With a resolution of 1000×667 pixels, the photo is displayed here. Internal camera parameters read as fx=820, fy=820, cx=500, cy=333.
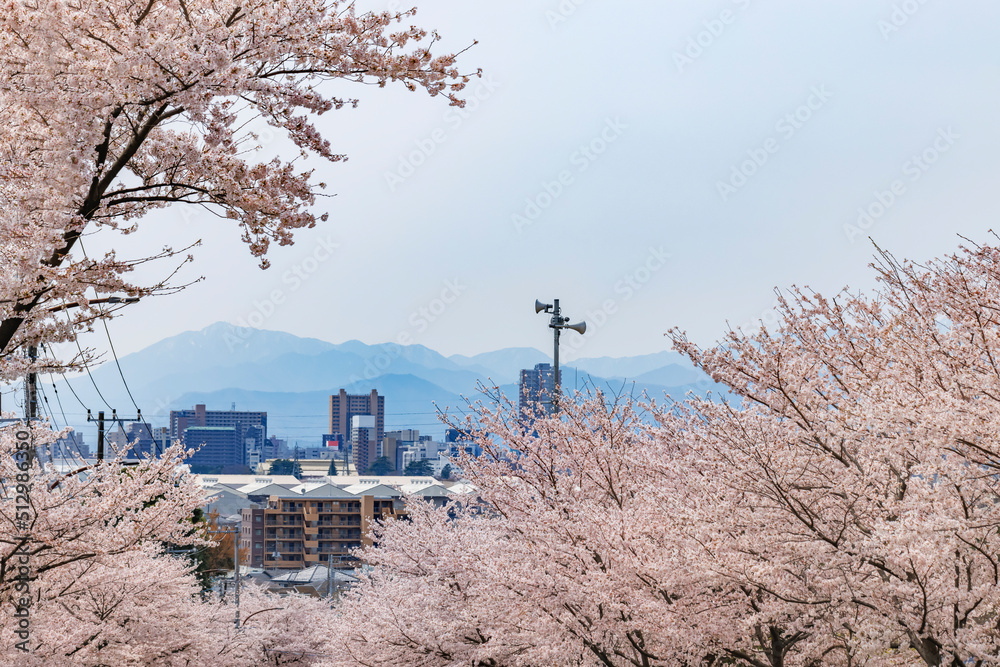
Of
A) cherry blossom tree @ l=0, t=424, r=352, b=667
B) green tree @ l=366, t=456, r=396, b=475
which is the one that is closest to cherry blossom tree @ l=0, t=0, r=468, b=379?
cherry blossom tree @ l=0, t=424, r=352, b=667

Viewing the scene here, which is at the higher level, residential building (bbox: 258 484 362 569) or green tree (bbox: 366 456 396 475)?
residential building (bbox: 258 484 362 569)

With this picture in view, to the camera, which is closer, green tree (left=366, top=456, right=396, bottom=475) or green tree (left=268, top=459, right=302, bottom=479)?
green tree (left=268, top=459, right=302, bottom=479)

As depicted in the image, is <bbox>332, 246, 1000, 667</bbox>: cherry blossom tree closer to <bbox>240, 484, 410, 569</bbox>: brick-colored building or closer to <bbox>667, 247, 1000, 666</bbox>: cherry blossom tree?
<bbox>667, 247, 1000, 666</bbox>: cherry blossom tree

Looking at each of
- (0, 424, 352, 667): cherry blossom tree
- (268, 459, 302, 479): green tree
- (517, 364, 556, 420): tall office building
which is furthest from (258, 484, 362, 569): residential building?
(268, 459, 302, 479): green tree

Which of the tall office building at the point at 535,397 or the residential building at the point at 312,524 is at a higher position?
the tall office building at the point at 535,397

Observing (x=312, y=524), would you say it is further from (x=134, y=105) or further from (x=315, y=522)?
(x=134, y=105)

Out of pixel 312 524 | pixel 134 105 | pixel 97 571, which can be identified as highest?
pixel 134 105

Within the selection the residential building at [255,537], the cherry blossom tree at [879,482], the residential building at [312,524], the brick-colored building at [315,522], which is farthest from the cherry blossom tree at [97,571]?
the residential building at [255,537]

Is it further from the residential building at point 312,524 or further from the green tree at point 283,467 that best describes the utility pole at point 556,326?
the green tree at point 283,467

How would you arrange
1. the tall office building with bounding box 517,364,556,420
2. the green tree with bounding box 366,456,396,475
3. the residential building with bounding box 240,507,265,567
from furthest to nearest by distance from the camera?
1. the green tree with bounding box 366,456,396,475
2. the residential building with bounding box 240,507,265,567
3. the tall office building with bounding box 517,364,556,420

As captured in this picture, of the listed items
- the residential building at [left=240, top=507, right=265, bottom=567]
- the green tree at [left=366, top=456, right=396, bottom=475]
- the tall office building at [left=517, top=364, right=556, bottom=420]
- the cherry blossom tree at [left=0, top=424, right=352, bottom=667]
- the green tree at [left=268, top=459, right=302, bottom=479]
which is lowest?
the green tree at [left=366, top=456, right=396, bottom=475]

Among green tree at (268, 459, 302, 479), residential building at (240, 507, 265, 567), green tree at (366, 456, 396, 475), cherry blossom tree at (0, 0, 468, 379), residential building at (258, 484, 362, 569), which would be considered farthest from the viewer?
green tree at (366, 456, 396, 475)

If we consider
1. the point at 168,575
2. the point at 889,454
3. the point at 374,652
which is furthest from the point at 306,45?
the point at 168,575

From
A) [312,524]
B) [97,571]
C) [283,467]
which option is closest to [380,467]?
[283,467]
